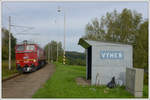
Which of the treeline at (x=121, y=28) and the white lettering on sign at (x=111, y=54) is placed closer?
the white lettering on sign at (x=111, y=54)

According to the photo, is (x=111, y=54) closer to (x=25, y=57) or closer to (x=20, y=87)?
(x=20, y=87)

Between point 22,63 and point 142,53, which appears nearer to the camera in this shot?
point 142,53

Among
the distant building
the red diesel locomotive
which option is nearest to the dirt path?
the distant building

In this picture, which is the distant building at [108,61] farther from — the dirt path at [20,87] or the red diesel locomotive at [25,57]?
the red diesel locomotive at [25,57]

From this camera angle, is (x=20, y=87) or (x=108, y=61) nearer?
(x=20, y=87)

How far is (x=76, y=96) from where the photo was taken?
8.37 metres

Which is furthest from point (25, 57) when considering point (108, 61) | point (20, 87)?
point (108, 61)

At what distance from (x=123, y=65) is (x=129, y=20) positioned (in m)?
14.4

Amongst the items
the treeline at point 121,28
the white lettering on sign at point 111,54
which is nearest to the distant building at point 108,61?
the white lettering on sign at point 111,54

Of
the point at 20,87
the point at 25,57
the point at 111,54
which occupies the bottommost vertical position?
the point at 20,87

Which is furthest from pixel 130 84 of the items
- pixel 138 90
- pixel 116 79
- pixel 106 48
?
pixel 106 48

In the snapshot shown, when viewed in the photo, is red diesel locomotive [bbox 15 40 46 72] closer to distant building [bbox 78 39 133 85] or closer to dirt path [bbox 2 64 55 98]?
dirt path [bbox 2 64 55 98]

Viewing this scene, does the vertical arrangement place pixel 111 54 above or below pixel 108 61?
above

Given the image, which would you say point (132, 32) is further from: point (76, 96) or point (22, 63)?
point (76, 96)
